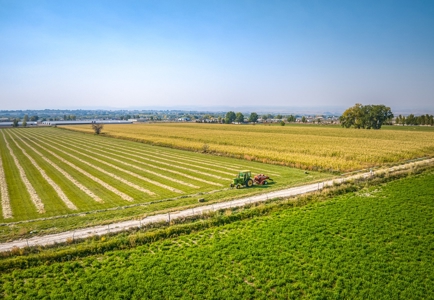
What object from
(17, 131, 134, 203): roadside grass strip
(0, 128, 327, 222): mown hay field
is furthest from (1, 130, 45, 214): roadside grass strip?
(17, 131, 134, 203): roadside grass strip

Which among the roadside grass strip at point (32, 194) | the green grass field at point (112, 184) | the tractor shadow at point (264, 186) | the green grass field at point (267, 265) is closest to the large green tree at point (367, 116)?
the green grass field at point (112, 184)

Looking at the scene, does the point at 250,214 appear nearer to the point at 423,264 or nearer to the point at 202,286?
the point at 202,286

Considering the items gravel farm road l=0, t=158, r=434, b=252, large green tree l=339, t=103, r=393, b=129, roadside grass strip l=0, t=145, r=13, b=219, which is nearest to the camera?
gravel farm road l=0, t=158, r=434, b=252

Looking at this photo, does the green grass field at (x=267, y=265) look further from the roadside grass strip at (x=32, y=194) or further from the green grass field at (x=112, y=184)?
the roadside grass strip at (x=32, y=194)

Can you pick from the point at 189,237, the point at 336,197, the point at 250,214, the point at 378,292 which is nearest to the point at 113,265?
the point at 189,237

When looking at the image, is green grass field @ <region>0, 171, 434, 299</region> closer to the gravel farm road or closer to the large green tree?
the gravel farm road

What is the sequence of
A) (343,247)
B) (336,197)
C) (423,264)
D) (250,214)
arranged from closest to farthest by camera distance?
(423,264) → (343,247) → (250,214) → (336,197)
